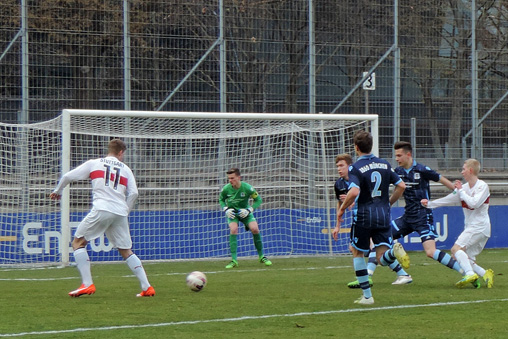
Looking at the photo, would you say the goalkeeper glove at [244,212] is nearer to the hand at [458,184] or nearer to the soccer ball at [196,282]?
the soccer ball at [196,282]

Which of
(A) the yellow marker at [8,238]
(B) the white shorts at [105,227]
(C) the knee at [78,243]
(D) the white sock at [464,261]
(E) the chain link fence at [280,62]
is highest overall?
(E) the chain link fence at [280,62]

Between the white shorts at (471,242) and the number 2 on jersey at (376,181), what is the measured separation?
2.54 meters

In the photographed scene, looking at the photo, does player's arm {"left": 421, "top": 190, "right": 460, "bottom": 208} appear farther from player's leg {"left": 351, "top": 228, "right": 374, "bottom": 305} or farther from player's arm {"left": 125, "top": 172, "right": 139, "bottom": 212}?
player's arm {"left": 125, "top": 172, "right": 139, "bottom": 212}

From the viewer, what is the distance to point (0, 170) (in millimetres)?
16219

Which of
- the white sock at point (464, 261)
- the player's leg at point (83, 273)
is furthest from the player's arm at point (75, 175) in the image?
the white sock at point (464, 261)

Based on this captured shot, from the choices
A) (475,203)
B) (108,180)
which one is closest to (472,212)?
(475,203)

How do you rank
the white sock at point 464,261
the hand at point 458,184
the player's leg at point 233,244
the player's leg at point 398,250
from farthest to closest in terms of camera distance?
the player's leg at point 233,244 → the hand at point 458,184 → the white sock at point 464,261 → the player's leg at point 398,250

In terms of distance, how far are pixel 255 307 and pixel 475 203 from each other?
3.76m

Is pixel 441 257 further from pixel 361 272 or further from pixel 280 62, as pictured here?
pixel 280 62

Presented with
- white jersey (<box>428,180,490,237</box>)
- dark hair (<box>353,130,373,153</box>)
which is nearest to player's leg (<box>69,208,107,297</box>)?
dark hair (<box>353,130,373,153</box>)

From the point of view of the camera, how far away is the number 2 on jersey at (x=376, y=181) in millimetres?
9852

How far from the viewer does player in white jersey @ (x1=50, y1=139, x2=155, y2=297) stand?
10.8 metres

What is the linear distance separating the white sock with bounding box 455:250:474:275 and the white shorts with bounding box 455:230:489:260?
0.28 meters

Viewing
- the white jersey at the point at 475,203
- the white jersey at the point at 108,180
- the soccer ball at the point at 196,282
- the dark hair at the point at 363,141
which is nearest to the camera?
the dark hair at the point at 363,141
